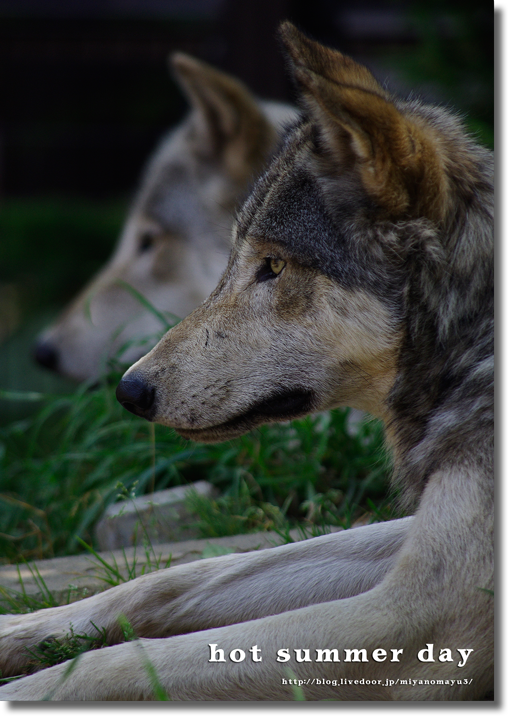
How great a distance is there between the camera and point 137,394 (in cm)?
249

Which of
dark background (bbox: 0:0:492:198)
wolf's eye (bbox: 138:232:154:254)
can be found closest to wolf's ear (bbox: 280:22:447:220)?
wolf's eye (bbox: 138:232:154:254)

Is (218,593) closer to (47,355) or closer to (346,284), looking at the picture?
(346,284)

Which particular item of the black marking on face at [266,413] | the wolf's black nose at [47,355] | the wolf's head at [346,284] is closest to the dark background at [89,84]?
the wolf's black nose at [47,355]

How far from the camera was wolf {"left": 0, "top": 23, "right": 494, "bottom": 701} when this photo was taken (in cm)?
191

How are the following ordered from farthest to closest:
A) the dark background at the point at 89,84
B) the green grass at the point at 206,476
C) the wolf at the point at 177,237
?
1. the dark background at the point at 89,84
2. the wolf at the point at 177,237
3. the green grass at the point at 206,476

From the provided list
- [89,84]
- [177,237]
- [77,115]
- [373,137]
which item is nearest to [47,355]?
[177,237]

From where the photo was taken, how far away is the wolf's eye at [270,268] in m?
2.53

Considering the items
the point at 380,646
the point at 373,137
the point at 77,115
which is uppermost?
the point at 77,115

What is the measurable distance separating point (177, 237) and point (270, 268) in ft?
10.8

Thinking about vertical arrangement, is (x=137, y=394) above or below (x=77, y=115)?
below

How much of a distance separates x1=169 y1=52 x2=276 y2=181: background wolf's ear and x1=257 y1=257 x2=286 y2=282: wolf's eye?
2.64 m

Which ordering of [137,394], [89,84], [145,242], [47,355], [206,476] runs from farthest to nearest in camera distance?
[89,84] → [145,242] → [47,355] → [206,476] → [137,394]

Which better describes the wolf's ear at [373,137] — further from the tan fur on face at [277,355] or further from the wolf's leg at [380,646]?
the wolf's leg at [380,646]

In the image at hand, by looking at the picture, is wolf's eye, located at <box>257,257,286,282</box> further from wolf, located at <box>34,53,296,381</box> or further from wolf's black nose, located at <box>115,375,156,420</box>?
wolf, located at <box>34,53,296,381</box>
